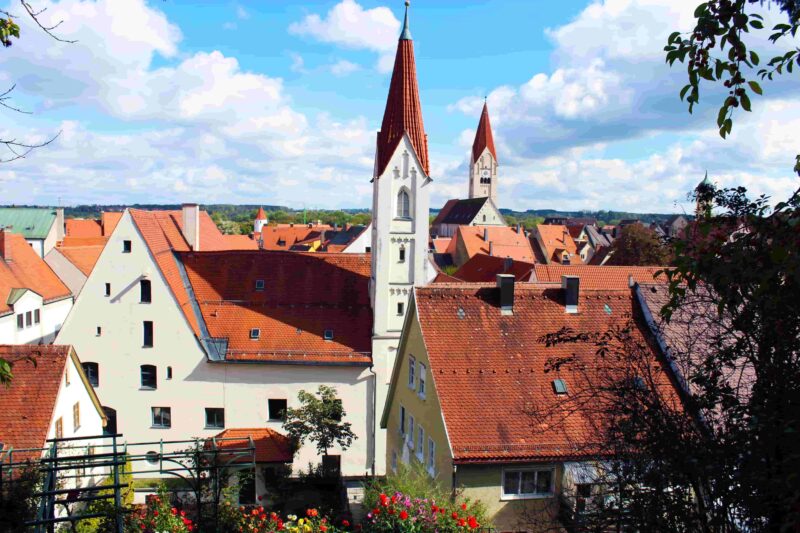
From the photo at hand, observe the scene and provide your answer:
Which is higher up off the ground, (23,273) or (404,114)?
(404,114)

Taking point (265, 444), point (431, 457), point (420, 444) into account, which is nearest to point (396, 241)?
point (265, 444)

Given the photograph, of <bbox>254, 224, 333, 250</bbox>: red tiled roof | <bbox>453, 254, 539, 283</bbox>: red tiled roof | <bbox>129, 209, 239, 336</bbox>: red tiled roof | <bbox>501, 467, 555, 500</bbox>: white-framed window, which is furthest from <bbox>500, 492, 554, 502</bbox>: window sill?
<bbox>254, 224, 333, 250</bbox>: red tiled roof

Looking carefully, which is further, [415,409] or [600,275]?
[600,275]

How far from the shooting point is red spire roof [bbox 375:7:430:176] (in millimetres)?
27922

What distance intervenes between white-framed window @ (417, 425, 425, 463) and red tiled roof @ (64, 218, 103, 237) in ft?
227

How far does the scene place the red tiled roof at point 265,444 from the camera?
73.9ft

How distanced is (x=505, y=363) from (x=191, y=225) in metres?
21.1

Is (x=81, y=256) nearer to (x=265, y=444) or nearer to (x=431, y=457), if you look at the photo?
(x=265, y=444)

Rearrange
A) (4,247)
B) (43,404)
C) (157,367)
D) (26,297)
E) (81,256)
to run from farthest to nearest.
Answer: (81,256)
(4,247)
(26,297)
(157,367)
(43,404)

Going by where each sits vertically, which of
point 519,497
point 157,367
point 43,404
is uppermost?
point 43,404

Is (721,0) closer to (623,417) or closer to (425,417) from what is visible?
(623,417)

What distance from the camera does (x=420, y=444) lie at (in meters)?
18.1

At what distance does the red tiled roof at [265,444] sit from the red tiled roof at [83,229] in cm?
6081

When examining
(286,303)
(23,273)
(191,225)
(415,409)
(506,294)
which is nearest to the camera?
(506,294)
